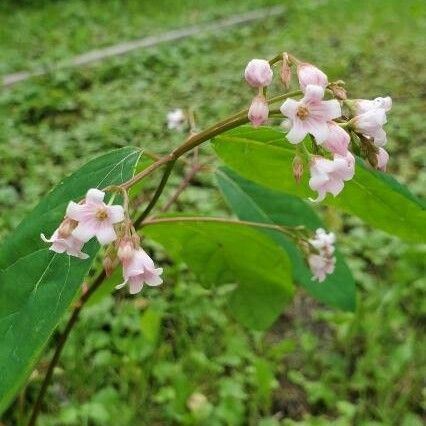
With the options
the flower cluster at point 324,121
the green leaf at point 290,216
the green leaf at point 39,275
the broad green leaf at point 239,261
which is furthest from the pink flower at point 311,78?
the green leaf at point 290,216

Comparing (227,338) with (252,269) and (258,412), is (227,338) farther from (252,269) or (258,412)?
(252,269)

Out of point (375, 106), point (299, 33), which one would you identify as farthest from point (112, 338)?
point (299, 33)

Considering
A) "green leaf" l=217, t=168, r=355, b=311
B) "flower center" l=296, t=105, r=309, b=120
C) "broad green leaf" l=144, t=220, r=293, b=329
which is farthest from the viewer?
"green leaf" l=217, t=168, r=355, b=311

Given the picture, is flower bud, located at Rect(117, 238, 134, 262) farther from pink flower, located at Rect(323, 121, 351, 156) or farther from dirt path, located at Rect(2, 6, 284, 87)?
dirt path, located at Rect(2, 6, 284, 87)

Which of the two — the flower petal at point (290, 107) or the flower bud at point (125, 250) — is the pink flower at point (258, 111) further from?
the flower bud at point (125, 250)

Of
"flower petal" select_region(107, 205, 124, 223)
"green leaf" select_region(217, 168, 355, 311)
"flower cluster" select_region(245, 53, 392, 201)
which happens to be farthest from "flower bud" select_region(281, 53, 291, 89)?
"green leaf" select_region(217, 168, 355, 311)
